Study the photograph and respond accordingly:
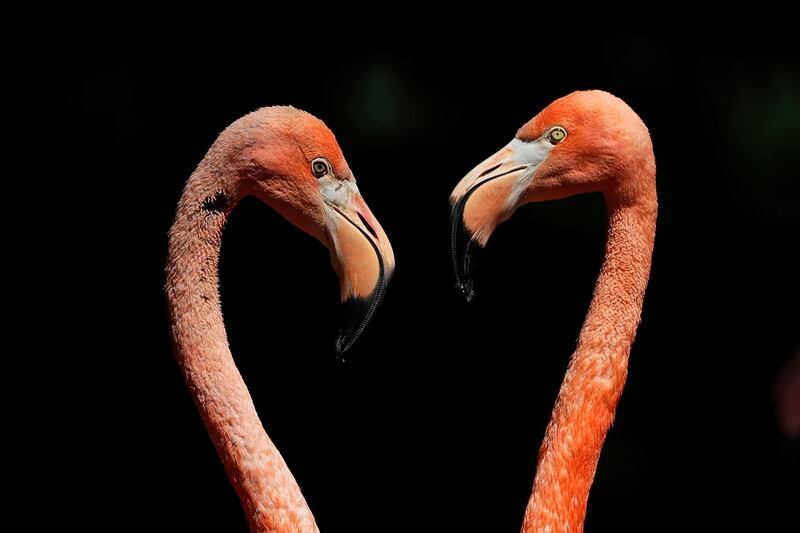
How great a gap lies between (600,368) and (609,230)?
38 centimetres

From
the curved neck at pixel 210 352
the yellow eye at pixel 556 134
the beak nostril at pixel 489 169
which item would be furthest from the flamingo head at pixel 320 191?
the yellow eye at pixel 556 134

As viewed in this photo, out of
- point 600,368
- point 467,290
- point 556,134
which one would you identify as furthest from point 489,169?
point 600,368

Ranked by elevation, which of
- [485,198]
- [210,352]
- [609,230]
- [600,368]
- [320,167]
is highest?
[320,167]

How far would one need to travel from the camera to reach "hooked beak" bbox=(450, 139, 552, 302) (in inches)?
143

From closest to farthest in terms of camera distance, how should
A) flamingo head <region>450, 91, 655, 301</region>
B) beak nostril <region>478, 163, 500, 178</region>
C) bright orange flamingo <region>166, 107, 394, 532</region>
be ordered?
bright orange flamingo <region>166, 107, 394, 532</region>, flamingo head <region>450, 91, 655, 301</region>, beak nostril <region>478, 163, 500, 178</region>

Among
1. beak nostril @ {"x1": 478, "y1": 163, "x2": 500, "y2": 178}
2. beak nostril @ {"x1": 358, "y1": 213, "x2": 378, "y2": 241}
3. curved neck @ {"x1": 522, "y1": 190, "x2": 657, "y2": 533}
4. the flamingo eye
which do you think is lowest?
curved neck @ {"x1": 522, "y1": 190, "x2": 657, "y2": 533}

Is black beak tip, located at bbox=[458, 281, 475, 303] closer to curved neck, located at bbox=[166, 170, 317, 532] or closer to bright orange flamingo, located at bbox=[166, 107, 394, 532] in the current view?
bright orange flamingo, located at bbox=[166, 107, 394, 532]

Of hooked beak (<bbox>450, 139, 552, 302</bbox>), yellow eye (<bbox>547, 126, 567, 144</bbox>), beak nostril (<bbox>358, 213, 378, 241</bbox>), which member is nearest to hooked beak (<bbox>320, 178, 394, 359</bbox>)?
beak nostril (<bbox>358, 213, 378, 241</bbox>)

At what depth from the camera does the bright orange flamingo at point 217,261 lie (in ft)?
11.3

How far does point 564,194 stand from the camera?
3676 mm

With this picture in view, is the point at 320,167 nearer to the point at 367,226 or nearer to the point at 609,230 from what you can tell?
the point at 367,226

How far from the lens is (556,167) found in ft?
11.9

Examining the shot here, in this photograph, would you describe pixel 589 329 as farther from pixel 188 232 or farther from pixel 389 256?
pixel 188 232

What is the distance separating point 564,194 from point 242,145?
0.92 m
